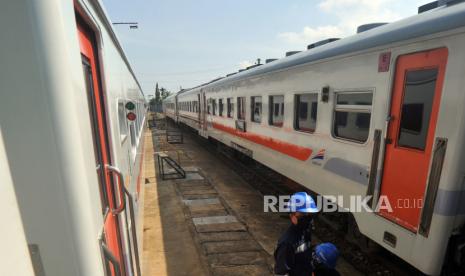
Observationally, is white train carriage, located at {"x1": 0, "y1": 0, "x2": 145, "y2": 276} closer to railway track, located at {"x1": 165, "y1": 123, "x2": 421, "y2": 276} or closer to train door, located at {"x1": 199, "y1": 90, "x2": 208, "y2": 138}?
railway track, located at {"x1": 165, "y1": 123, "x2": 421, "y2": 276}

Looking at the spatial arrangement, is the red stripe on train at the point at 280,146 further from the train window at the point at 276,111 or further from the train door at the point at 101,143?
the train door at the point at 101,143

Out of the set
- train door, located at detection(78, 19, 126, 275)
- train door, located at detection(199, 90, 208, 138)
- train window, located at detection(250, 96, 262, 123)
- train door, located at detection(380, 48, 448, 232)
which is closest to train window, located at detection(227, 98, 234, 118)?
train window, located at detection(250, 96, 262, 123)

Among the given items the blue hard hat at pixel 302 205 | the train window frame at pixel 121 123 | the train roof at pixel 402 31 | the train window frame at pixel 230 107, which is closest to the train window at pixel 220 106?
the train window frame at pixel 230 107

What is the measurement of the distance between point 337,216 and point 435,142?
295 centimetres

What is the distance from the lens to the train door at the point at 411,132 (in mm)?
2924

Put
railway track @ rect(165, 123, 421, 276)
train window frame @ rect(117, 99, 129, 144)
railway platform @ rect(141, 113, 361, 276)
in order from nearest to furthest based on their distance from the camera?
train window frame @ rect(117, 99, 129, 144)
railway track @ rect(165, 123, 421, 276)
railway platform @ rect(141, 113, 361, 276)

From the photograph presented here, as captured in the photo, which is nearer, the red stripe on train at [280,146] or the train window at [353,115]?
the train window at [353,115]

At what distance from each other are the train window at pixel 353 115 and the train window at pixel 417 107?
1.76ft

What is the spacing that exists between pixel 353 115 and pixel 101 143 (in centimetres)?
338

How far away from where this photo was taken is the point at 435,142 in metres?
2.84

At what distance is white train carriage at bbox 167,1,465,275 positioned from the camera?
8.98 ft

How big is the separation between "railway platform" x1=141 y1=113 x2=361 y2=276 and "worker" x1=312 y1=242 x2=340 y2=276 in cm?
172

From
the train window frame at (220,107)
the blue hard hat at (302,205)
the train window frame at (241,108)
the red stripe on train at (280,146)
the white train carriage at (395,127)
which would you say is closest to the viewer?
the blue hard hat at (302,205)

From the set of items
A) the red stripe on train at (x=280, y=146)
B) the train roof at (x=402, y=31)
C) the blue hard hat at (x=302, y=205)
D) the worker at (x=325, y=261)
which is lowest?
the worker at (x=325, y=261)
